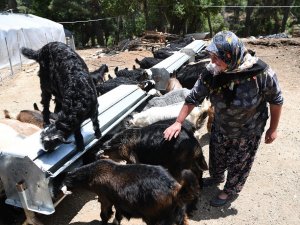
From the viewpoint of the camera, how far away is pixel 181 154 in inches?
162

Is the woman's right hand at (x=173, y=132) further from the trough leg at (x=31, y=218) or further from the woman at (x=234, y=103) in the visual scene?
the trough leg at (x=31, y=218)

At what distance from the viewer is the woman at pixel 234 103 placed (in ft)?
11.4

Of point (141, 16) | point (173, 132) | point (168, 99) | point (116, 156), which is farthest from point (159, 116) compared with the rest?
point (141, 16)

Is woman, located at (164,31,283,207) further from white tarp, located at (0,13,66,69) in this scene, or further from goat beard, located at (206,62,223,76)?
white tarp, located at (0,13,66,69)

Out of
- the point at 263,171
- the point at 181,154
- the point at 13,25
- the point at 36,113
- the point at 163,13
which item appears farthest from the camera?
the point at 163,13

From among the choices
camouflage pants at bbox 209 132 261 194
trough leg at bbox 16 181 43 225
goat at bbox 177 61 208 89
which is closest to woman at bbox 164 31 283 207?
camouflage pants at bbox 209 132 261 194

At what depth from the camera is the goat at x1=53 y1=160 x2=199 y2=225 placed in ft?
11.0

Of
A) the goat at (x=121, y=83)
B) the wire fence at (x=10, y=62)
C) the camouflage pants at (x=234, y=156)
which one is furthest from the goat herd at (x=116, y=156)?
the wire fence at (x=10, y=62)

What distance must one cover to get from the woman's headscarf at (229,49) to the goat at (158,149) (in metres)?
1.11

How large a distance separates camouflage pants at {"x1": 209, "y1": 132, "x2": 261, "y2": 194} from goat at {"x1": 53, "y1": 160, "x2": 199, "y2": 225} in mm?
887

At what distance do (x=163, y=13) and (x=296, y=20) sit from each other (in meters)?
18.5

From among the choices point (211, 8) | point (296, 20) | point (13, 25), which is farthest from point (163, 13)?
point (296, 20)

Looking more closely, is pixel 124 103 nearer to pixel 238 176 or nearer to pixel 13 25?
pixel 238 176

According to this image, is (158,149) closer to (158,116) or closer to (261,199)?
(158,116)
